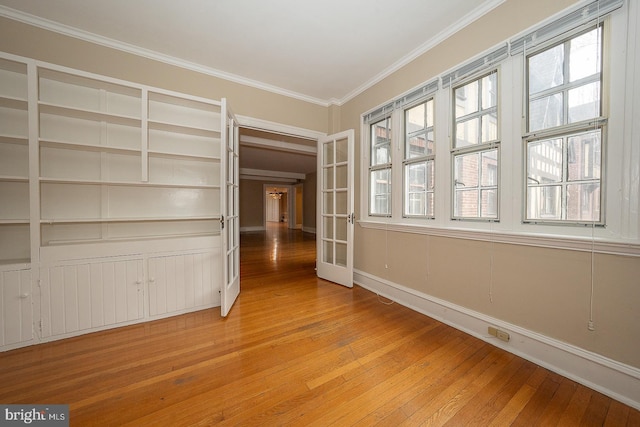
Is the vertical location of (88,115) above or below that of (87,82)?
below

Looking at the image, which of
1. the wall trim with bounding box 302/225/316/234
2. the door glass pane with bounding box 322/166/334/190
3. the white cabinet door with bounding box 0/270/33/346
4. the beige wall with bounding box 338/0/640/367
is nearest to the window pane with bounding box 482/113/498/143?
the beige wall with bounding box 338/0/640/367

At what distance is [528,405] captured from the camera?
1373 millimetres

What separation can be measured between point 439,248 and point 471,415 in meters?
1.39

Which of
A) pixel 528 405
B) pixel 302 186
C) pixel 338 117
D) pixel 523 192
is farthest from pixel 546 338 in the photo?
pixel 302 186

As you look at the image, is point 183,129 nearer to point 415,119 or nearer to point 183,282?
point 183,282

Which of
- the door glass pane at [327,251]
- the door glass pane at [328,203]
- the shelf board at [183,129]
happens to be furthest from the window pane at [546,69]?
the shelf board at [183,129]

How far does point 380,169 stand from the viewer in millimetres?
3178

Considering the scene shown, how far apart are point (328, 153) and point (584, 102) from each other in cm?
271

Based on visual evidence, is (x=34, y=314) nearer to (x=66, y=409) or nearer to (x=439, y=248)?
(x=66, y=409)

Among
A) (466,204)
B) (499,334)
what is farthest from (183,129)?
(499,334)

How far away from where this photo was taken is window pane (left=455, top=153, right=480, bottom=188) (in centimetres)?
217

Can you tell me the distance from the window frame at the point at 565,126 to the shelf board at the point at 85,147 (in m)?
3.38

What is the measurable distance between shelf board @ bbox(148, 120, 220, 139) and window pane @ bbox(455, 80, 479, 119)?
8.45ft

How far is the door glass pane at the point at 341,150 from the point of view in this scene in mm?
3449
